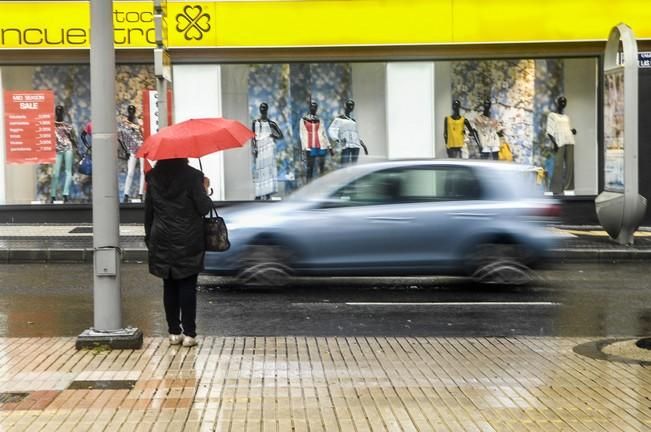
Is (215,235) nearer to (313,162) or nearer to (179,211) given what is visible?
(179,211)

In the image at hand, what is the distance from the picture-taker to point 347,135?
20578 mm

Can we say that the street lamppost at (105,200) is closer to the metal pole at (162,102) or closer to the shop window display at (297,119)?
the metal pole at (162,102)

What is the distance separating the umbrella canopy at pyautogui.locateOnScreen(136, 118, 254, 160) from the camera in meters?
8.03

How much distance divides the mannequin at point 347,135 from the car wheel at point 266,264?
28.4 ft

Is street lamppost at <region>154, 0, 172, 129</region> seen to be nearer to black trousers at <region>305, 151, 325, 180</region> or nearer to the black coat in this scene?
black trousers at <region>305, 151, 325, 180</region>

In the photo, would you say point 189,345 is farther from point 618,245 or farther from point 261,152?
point 261,152

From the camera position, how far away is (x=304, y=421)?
234 inches

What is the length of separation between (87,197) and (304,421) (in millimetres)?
15229

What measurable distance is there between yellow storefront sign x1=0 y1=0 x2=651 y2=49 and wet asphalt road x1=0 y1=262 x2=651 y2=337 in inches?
279

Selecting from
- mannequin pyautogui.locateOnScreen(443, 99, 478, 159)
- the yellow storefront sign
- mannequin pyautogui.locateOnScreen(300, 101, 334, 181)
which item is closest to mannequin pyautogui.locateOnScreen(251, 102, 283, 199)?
mannequin pyautogui.locateOnScreen(300, 101, 334, 181)

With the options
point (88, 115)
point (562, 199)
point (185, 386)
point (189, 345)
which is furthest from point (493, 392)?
point (88, 115)

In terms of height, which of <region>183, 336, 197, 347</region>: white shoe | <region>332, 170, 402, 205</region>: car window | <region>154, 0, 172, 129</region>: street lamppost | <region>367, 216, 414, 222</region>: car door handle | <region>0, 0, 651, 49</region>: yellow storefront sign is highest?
<region>0, 0, 651, 49</region>: yellow storefront sign

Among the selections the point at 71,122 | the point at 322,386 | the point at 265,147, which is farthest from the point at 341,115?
the point at 322,386

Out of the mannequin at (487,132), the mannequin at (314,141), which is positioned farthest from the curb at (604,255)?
the mannequin at (314,141)
